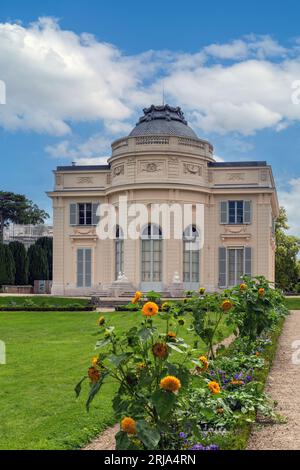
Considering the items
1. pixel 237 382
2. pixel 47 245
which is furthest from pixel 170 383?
pixel 47 245

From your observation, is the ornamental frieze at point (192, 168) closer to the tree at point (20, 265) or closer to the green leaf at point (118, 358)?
the tree at point (20, 265)

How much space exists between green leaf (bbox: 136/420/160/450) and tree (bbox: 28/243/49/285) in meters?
41.3

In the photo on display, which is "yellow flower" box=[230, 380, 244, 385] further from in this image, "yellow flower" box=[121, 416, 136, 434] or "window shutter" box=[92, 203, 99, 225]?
"window shutter" box=[92, 203, 99, 225]

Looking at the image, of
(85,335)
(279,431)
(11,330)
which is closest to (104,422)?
(279,431)

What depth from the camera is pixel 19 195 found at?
2080 inches

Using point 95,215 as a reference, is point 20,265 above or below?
below

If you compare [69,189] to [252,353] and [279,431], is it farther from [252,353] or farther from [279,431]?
[279,431]

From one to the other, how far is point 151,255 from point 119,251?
2.05m

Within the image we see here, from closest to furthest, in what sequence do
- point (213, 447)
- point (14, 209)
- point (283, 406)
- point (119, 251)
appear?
1. point (213, 447)
2. point (283, 406)
3. point (119, 251)
4. point (14, 209)

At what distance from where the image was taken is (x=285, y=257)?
143 ft

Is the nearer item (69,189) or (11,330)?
(11,330)

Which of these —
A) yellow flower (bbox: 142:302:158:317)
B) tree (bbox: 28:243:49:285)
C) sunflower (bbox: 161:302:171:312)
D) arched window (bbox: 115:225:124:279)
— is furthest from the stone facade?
yellow flower (bbox: 142:302:158:317)

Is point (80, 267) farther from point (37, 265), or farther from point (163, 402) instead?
point (163, 402)
